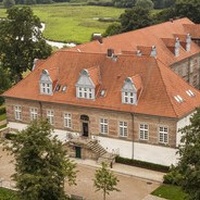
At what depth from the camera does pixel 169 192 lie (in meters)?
45.9

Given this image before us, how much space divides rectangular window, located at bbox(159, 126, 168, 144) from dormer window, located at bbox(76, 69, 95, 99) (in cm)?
785

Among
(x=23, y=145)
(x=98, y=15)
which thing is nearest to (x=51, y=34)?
(x=98, y=15)

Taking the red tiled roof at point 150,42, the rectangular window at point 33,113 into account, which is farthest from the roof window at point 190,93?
the rectangular window at point 33,113

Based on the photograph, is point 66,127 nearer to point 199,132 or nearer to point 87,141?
point 87,141

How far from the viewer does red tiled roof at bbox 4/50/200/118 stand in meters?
51.0

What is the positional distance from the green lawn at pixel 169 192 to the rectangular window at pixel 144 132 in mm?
6073

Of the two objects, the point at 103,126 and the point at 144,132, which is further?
the point at 103,126

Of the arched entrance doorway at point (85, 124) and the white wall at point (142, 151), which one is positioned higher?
the arched entrance doorway at point (85, 124)

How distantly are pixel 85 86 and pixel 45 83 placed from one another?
496cm

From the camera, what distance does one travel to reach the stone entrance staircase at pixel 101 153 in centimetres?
5219

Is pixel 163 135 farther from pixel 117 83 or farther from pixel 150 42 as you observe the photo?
pixel 150 42

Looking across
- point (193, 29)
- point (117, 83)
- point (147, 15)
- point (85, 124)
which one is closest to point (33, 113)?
point (85, 124)

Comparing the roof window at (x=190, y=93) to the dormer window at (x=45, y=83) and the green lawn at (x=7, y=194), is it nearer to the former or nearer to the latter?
the dormer window at (x=45, y=83)

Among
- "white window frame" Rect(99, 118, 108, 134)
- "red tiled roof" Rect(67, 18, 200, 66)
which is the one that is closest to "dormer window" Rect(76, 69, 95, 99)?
"white window frame" Rect(99, 118, 108, 134)
